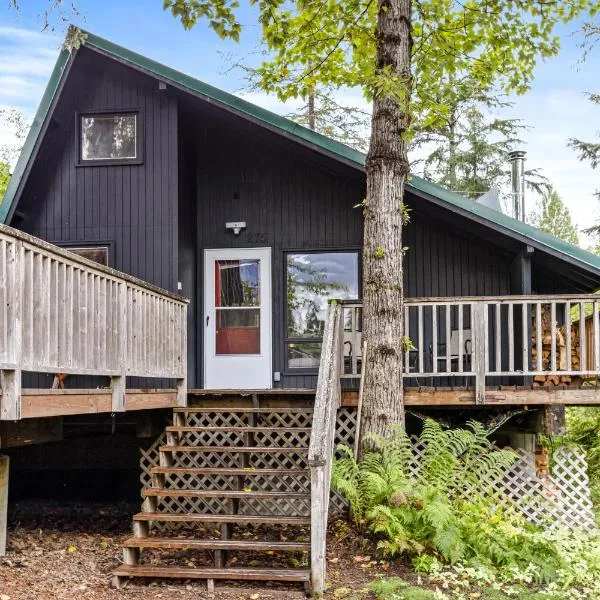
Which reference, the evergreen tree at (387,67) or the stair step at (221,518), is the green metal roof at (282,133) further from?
the stair step at (221,518)

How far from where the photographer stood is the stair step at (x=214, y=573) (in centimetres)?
574

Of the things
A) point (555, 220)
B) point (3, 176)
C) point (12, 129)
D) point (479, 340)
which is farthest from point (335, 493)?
point (555, 220)

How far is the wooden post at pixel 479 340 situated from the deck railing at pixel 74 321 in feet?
10.5

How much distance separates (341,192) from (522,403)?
3.74 m

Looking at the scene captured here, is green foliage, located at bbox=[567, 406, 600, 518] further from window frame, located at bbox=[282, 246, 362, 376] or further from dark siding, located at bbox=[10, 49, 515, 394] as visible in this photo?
window frame, located at bbox=[282, 246, 362, 376]

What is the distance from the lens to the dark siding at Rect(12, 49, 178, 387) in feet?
30.9

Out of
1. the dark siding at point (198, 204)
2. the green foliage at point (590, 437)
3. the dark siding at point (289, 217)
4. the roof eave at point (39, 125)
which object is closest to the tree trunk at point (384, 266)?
the dark siding at point (198, 204)

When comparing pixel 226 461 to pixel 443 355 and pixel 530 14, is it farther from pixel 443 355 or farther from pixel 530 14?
pixel 530 14

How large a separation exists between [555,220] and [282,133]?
30.8m

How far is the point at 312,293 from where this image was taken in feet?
32.7

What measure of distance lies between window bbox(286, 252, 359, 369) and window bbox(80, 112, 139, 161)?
2.61 m

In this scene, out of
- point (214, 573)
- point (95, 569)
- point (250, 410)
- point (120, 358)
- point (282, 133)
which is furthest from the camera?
point (282, 133)

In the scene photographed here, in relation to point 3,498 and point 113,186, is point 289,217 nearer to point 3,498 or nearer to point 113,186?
point 113,186

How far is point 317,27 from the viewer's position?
933 centimetres
